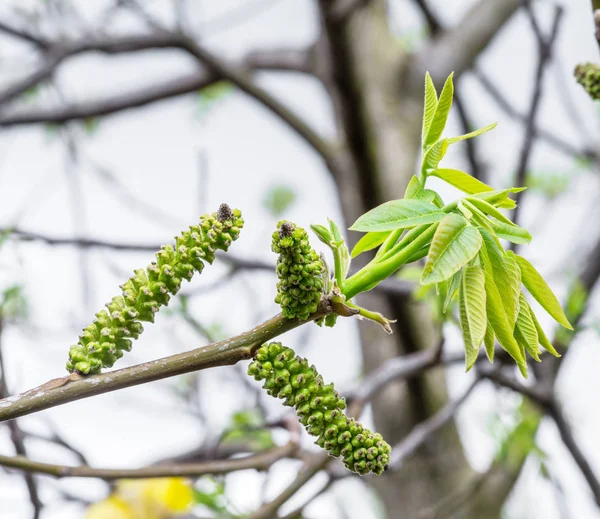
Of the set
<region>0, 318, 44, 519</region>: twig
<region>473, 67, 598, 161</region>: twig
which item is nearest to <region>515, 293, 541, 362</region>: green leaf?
<region>0, 318, 44, 519</region>: twig

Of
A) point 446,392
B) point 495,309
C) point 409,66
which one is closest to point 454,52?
point 409,66

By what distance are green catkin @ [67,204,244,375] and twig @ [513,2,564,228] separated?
1.49 feet

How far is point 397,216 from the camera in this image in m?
0.29

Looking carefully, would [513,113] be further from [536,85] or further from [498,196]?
[498,196]

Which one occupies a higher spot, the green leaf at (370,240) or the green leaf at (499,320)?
the green leaf at (370,240)

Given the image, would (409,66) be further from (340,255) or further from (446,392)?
(340,255)

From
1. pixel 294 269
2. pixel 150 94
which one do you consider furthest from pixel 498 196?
pixel 150 94

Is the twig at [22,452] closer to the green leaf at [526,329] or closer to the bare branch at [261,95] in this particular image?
the green leaf at [526,329]

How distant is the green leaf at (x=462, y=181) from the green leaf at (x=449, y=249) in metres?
0.05

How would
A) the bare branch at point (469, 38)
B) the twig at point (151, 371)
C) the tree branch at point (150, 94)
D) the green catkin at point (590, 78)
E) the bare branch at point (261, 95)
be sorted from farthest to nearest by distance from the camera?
the tree branch at point (150, 94), the bare branch at point (469, 38), the bare branch at point (261, 95), the green catkin at point (590, 78), the twig at point (151, 371)

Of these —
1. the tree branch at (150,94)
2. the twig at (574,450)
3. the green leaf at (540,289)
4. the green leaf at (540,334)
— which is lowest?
the twig at (574,450)

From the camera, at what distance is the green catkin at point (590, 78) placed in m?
0.43

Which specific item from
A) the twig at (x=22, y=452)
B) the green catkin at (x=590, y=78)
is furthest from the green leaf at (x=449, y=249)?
the twig at (x=22, y=452)

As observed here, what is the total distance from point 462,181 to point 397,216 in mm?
68
